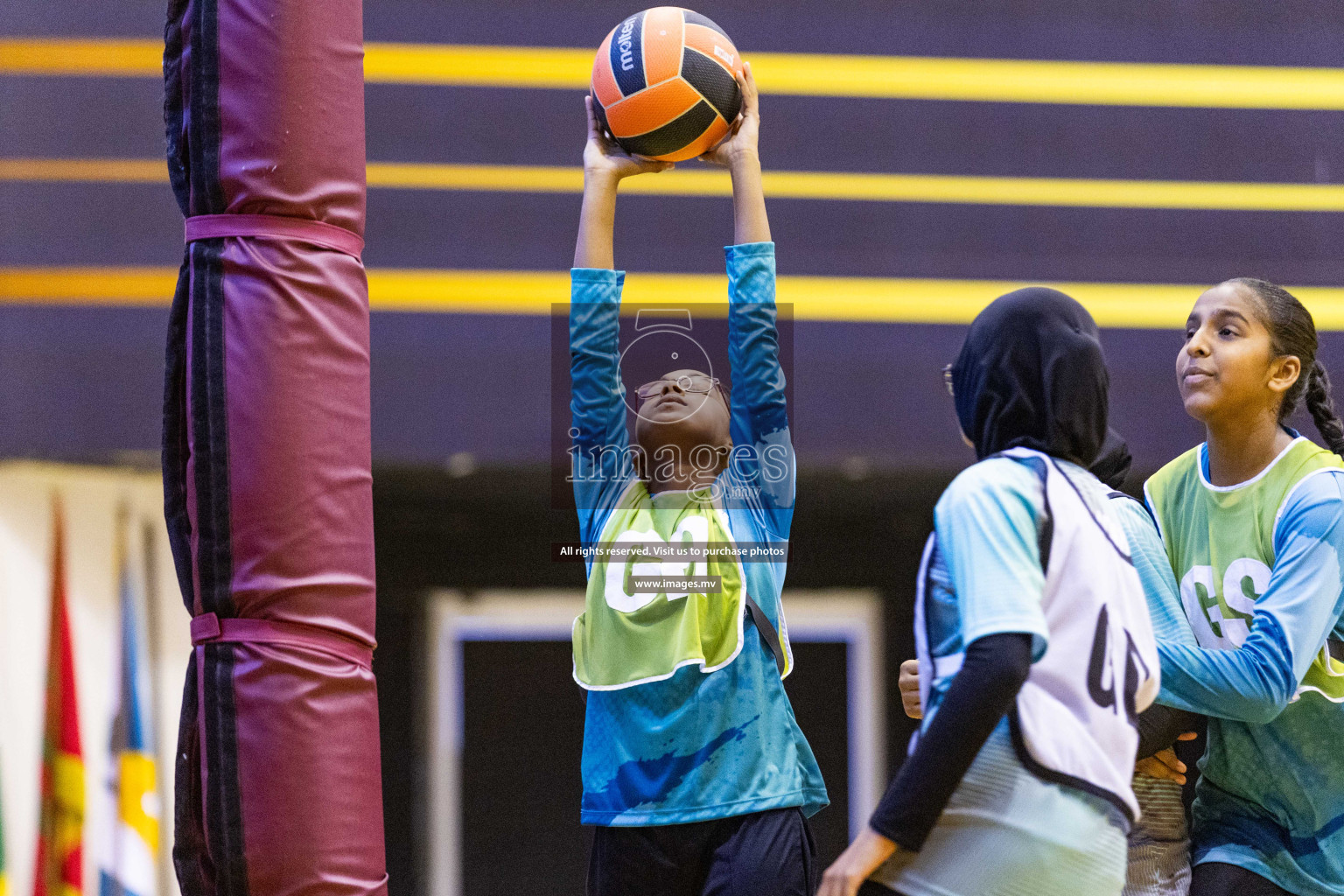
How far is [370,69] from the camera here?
18.7 feet

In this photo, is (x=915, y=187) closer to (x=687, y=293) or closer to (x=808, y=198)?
(x=808, y=198)

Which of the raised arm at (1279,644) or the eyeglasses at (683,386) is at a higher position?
the eyeglasses at (683,386)

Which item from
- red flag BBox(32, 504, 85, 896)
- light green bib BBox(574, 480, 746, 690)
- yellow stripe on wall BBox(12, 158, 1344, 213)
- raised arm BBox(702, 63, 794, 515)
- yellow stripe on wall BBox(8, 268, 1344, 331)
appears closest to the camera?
light green bib BBox(574, 480, 746, 690)

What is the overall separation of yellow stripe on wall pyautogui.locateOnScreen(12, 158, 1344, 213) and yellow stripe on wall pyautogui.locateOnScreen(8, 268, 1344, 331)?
0.39 metres

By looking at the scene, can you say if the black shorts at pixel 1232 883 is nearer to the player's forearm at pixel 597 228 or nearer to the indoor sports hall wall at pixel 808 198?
the player's forearm at pixel 597 228

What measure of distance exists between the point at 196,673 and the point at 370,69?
3.73 metres

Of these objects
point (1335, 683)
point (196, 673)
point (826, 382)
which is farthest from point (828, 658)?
point (196, 673)

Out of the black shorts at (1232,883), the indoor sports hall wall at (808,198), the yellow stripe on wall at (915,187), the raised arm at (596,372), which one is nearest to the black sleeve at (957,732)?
the black shorts at (1232,883)

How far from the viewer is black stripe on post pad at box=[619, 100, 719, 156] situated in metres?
3.39

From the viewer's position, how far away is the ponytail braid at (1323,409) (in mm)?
3221

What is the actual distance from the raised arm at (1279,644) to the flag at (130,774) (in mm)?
4360

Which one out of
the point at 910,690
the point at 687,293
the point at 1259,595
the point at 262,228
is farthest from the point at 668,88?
the point at 687,293

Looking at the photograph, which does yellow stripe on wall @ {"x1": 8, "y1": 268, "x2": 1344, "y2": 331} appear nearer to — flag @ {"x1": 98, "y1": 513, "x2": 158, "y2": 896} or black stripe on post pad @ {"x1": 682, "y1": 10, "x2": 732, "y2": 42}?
flag @ {"x1": 98, "y1": 513, "x2": 158, "y2": 896}

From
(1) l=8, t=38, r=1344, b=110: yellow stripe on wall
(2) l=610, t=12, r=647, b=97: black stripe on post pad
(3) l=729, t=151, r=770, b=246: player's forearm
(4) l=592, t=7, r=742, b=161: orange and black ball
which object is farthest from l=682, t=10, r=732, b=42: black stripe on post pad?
(1) l=8, t=38, r=1344, b=110: yellow stripe on wall
